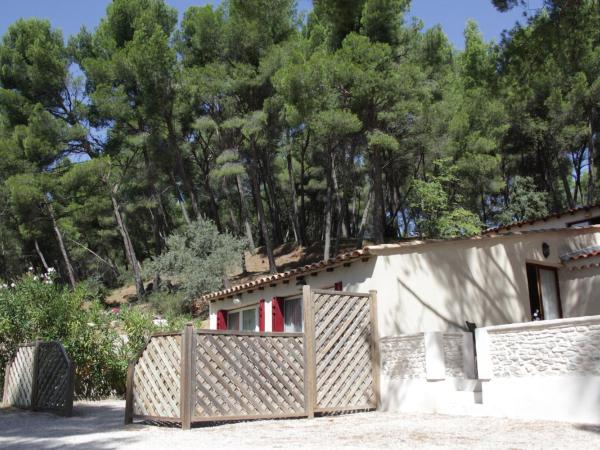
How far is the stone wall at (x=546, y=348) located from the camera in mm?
6578

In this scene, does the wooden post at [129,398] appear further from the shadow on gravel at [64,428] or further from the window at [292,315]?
the window at [292,315]

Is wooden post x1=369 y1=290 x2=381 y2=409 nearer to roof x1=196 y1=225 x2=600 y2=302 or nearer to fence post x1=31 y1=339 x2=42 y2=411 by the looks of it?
roof x1=196 y1=225 x2=600 y2=302

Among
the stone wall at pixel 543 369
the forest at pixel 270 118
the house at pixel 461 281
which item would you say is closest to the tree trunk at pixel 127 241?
the forest at pixel 270 118

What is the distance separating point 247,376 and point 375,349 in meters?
2.22

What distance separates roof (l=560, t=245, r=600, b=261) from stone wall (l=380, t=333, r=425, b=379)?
4.89m

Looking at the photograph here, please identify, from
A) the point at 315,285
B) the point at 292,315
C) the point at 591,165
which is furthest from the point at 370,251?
the point at 591,165

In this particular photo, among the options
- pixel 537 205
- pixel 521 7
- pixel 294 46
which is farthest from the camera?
pixel 537 205

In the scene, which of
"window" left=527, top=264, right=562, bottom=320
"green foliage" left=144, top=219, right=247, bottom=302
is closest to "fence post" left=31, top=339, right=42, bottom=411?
"window" left=527, top=264, right=562, bottom=320

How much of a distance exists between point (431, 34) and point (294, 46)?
5.78 metres

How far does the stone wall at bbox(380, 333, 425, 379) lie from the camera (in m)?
8.31

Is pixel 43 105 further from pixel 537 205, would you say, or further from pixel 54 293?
pixel 537 205

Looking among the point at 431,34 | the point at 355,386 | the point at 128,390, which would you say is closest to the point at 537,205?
the point at 431,34

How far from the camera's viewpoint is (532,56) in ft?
36.4

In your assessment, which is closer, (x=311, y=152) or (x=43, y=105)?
(x=43, y=105)
